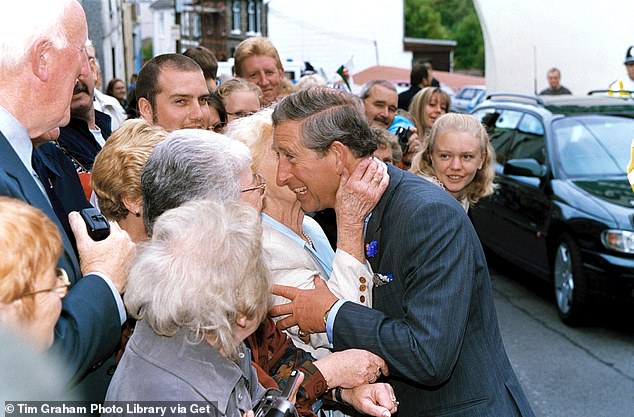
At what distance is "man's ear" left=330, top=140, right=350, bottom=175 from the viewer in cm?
264

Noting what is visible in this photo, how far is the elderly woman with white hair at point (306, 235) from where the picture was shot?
2648 millimetres

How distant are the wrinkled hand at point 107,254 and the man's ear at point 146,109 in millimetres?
2063

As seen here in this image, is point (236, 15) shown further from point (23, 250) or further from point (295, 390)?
point (23, 250)

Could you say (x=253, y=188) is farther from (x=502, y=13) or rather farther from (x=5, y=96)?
(x=502, y=13)

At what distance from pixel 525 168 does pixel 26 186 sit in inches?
243

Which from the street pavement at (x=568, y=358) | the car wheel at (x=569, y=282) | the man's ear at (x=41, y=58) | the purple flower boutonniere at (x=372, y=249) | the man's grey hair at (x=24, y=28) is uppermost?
the man's grey hair at (x=24, y=28)

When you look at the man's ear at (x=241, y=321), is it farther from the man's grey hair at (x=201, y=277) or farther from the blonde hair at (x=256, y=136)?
the blonde hair at (x=256, y=136)

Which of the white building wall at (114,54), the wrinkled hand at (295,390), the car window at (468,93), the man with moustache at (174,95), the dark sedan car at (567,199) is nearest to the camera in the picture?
the wrinkled hand at (295,390)

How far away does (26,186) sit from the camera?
2.12m

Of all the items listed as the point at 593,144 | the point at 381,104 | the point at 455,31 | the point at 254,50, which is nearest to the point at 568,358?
the point at 593,144

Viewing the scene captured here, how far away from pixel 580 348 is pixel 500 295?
1819 mm

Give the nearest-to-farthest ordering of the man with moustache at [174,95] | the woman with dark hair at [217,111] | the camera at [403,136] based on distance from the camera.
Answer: the man with moustache at [174,95] < the woman with dark hair at [217,111] < the camera at [403,136]

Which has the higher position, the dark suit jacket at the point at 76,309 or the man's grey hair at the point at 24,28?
the man's grey hair at the point at 24,28

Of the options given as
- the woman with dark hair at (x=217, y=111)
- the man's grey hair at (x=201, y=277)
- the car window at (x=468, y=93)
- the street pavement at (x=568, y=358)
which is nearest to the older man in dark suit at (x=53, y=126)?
the man's grey hair at (x=201, y=277)
